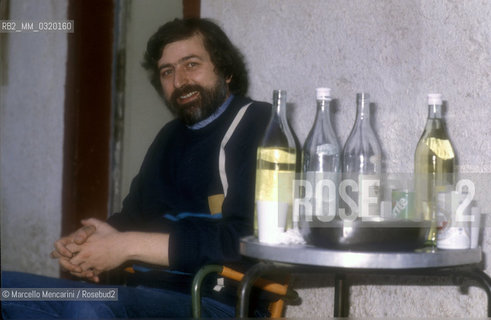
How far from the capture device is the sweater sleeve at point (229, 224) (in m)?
1.46

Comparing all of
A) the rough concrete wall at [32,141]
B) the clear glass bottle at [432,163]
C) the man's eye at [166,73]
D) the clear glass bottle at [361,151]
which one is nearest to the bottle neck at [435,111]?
the clear glass bottle at [432,163]

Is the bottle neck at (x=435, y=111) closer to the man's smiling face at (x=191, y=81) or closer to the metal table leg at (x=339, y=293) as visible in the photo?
the metal table leg at (x=339, y=293)

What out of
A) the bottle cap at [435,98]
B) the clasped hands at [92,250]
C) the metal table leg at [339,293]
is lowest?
the metal table leg at [339,293]

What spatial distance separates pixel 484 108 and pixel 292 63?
24.9 inches

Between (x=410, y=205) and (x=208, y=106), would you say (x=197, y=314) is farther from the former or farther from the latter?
(x=208, y=106)

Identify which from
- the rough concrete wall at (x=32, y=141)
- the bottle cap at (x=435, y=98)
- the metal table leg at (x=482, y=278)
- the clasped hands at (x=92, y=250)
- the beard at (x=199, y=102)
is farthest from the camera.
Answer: the rough concrete wall at (x=32, y=141)

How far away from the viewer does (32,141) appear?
278cm

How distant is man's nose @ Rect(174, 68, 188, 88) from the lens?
1.90 metres

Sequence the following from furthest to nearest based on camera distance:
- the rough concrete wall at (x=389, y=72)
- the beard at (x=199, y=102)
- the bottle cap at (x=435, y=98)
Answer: the beard at (x=199, y=102), the rough concrete wall at (x=389, y=72), the bottle cap at (x=435, y=98)

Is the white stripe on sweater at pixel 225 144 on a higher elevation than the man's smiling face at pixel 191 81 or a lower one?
lower

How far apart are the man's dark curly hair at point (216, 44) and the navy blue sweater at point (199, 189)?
127 mm

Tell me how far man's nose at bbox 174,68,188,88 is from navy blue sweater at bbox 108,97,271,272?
0.42 feet

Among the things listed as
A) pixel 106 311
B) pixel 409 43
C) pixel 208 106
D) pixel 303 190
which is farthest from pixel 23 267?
pixel 409 43

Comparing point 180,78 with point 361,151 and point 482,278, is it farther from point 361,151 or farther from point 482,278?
point 482,278
